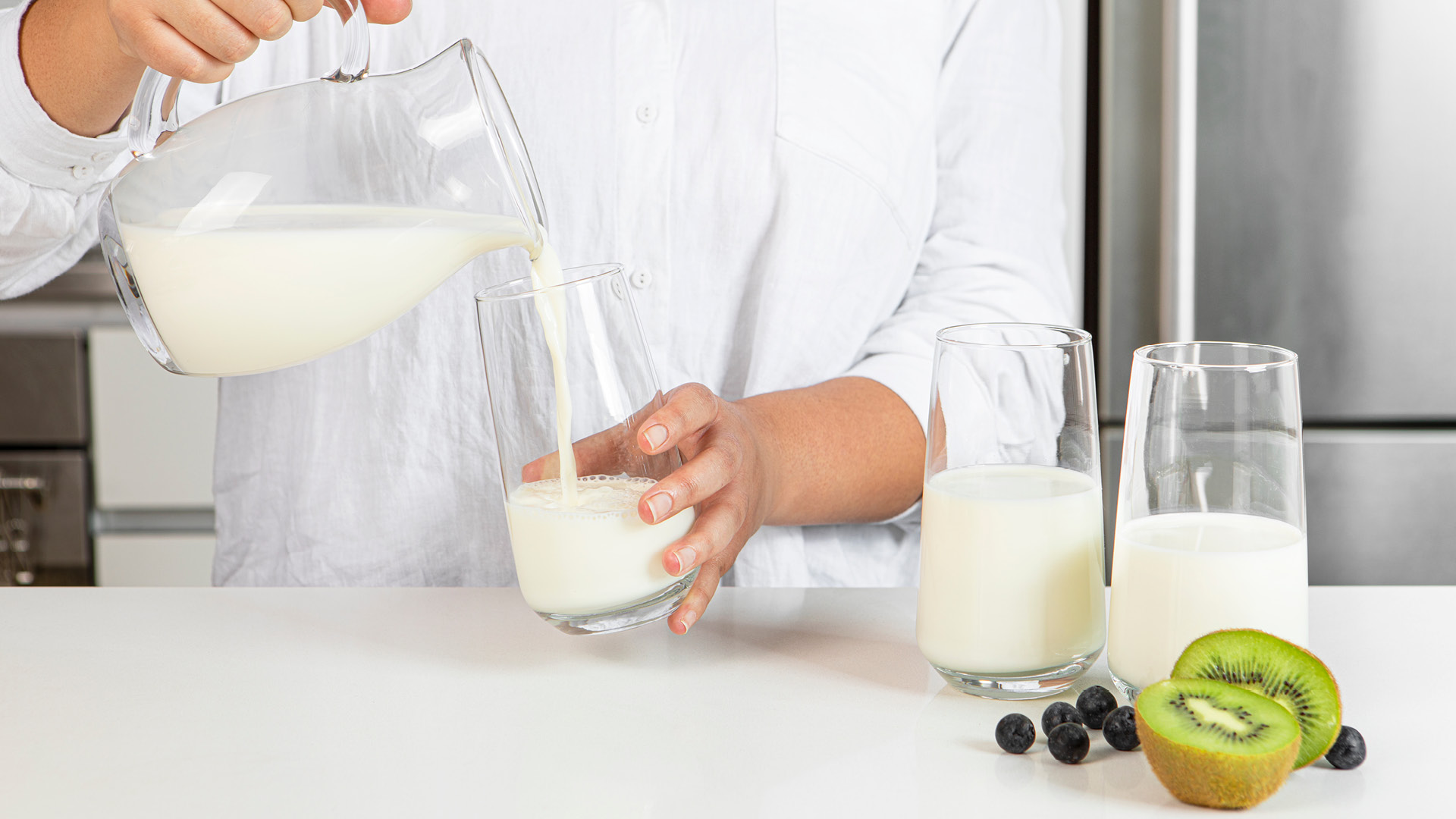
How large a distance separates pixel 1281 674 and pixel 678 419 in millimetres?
337

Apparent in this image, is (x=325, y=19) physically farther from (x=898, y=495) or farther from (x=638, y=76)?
(x=898, y=495)

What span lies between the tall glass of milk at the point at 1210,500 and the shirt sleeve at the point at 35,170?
0.67 metres

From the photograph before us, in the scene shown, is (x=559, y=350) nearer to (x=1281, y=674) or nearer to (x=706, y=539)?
(x=706, y=539)

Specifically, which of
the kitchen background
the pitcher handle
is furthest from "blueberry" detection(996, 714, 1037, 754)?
the kitchen background

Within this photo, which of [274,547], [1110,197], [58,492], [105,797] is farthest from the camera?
[58,492]

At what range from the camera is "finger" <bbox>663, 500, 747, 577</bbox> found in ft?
2.20

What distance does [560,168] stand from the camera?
106 cm

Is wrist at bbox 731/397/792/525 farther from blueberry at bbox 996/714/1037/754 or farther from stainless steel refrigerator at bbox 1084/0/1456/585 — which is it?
stainless steel refrigerator at bbox 1084/0/1456/585

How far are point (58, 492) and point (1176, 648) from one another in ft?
6.43

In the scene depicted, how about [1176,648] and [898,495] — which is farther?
[898,495]

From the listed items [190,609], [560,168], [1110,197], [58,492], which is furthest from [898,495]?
[58,492]

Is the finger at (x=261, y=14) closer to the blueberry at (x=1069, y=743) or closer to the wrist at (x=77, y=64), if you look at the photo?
the wrist at (x=77, y=64)

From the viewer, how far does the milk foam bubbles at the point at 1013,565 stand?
617 millimetres

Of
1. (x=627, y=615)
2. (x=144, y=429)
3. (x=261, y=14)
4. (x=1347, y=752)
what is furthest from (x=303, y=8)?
(x=144, y=429)
